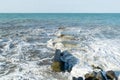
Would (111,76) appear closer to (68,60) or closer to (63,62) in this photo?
(63,62)

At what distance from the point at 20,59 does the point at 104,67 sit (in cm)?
510

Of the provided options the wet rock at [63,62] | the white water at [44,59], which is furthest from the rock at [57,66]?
the white water at [44,59]

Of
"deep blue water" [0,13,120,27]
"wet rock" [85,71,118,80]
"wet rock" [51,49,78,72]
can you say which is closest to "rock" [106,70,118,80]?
"wet rock" [85,71,118,80]

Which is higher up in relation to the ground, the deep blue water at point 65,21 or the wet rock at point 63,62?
the wet rock at point 63,62

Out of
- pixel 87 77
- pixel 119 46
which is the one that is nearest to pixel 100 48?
pixel 119 46

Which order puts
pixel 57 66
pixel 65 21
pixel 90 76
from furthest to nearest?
1. pixel 65 21
2. pixel 57 66
3. pixel 90 76

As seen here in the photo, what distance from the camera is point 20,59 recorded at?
14453 millimetres

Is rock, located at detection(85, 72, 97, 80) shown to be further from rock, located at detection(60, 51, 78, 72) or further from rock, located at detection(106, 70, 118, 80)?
rock, located at detection(60, 51, 78, 72)

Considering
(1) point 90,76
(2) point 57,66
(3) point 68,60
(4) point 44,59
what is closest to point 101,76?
(1) point 90,76

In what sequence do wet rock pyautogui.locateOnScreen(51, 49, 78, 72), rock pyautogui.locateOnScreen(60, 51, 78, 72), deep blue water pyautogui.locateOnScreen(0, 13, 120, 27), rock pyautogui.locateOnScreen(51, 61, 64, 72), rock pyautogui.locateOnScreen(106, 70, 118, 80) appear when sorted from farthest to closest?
deep blue water pyautogui.locateOnScreen(0, 13, 120, 27) → rock pyautogui.locateOnScreen(60, 51, 78, 72) → wet rock pyautogui.locateOnScreen(51, 49, 78, 72) → rock pyautogui.locateOnScreen(51, 61, 64, 72) → rock pyautogui.locateOnScreen(106, 70, 118, 80)

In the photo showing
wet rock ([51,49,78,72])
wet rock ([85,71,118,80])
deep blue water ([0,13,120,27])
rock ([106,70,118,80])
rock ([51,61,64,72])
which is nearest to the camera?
wet rock ([85,71,118,80])

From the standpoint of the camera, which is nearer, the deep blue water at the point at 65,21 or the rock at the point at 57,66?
the rock at the point at 57,66

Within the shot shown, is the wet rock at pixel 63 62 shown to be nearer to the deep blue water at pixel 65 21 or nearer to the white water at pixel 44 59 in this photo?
the white water at pixel 44 59

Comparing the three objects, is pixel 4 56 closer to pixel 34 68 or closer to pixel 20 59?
pixel 20 59
